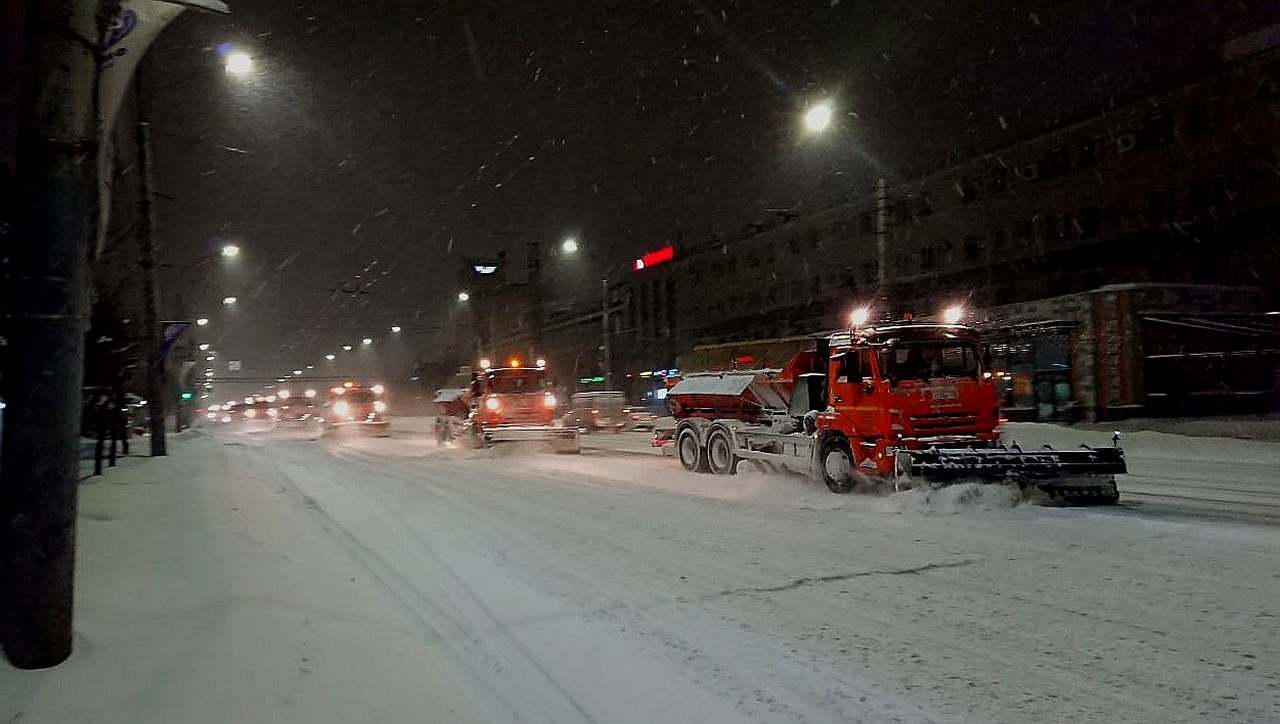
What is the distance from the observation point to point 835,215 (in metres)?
59.6

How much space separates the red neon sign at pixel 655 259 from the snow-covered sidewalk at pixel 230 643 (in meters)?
74.0

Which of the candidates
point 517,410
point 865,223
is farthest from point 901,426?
point 865,223

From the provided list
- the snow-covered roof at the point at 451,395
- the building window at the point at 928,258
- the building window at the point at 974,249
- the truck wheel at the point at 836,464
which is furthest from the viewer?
the building window at the point at 928,258

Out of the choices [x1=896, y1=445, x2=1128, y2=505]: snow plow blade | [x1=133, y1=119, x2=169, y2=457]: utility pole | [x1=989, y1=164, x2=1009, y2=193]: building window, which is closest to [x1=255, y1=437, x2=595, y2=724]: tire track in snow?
[x1=896, y1=445, x2=1128, y2=505]: snow plow blade

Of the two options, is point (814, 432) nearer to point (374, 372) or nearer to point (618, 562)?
point (618, 562)

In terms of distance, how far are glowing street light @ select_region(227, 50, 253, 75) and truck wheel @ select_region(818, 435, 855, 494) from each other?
11071 mm

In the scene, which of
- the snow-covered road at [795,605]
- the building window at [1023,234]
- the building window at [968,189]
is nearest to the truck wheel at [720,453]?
the snow-covered road at [795,605]

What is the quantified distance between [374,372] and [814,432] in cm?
9644

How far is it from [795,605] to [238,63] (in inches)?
490

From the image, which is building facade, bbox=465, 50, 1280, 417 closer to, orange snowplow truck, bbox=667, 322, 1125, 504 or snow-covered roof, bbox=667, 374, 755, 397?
snow-covered roof, bbox=667, 374, 755, 397

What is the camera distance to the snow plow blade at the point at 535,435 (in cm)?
2227

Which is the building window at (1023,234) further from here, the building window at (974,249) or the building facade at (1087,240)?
the building window at (974,249)

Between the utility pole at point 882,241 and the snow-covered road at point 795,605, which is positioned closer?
the snow-covered road at point 795,605

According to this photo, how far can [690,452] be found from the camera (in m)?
17.3
